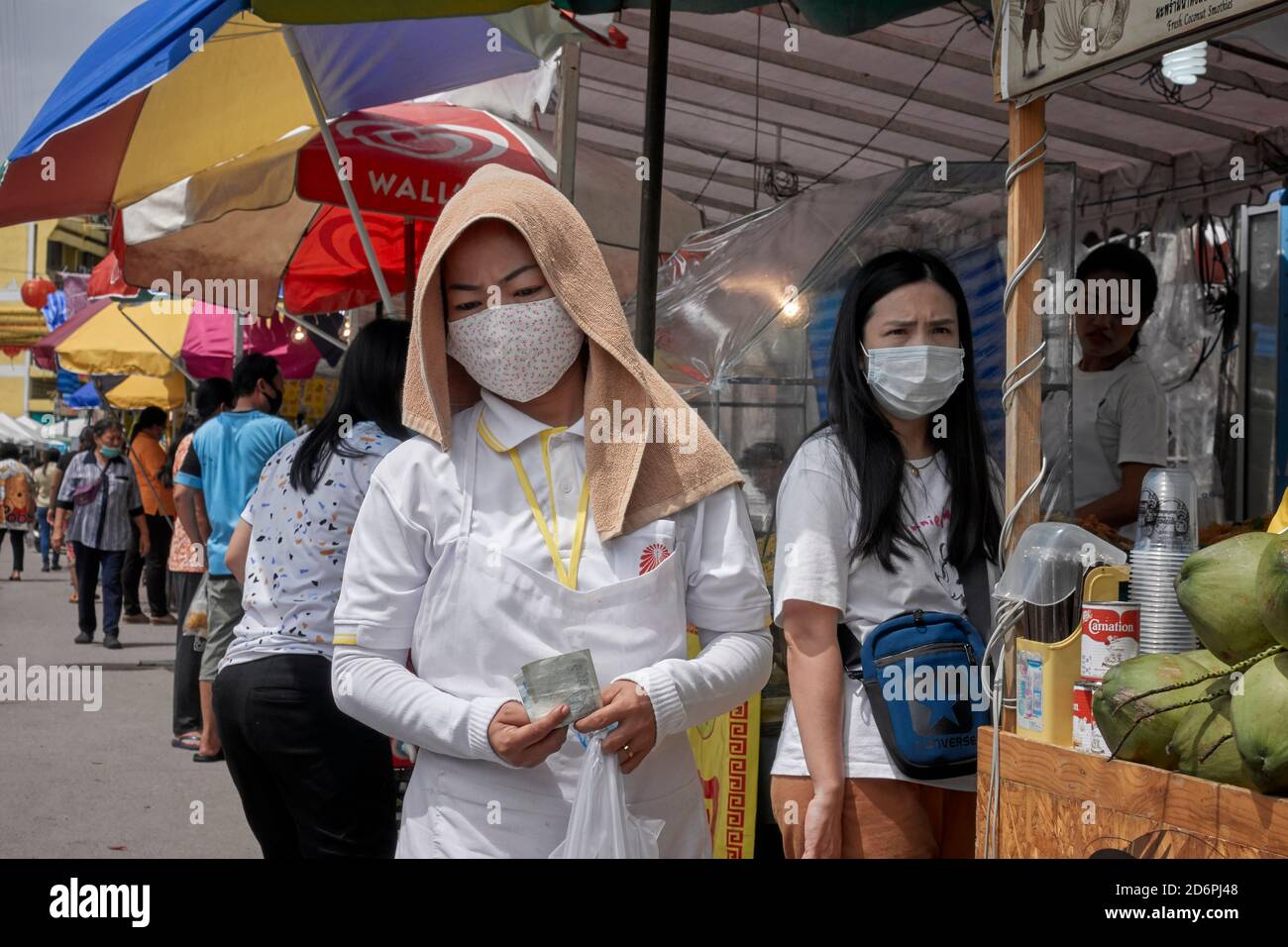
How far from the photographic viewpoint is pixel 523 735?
2172 mm

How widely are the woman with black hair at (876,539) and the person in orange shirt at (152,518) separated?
10.9 metres

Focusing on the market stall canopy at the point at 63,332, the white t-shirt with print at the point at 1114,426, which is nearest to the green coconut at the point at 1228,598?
the white t-shirt with print at the point at 1114,426

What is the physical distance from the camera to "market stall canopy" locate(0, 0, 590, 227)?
5175mm

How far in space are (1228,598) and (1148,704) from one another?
0.75 feet

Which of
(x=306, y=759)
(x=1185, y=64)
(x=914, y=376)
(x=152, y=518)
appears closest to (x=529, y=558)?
(x=914, y=376)

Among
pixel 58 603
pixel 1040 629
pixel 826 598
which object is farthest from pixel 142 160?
pixel 58 603

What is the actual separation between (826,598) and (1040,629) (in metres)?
0.49

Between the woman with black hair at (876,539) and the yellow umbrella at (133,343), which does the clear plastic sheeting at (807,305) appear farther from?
the yellow umbrella at (133,343)

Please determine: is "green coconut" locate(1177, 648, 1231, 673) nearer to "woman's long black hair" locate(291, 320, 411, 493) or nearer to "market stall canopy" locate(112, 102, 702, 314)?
"woman's long black hair" locate(291, 320, 411, 493)

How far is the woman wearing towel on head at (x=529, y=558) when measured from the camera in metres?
2.31

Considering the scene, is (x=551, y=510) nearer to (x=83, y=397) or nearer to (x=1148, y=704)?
(x=1148, y=704)

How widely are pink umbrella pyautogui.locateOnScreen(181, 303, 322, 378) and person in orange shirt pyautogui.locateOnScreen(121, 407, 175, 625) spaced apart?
4.72 feet
